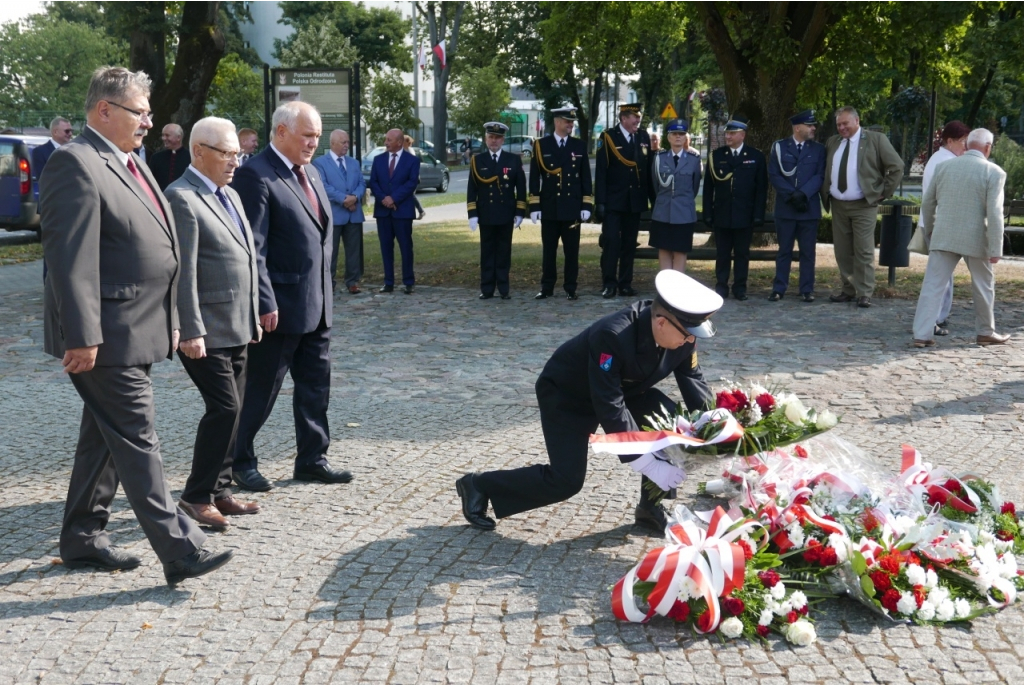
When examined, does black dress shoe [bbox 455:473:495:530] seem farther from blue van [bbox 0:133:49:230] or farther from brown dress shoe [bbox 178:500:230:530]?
blue van [bbox 0:133:49:230]

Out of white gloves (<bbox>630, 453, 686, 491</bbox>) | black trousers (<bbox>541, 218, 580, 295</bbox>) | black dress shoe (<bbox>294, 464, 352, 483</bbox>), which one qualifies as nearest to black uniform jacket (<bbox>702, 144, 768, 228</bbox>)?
black trousers (<bbox>541, 218, 580, 295</bbox>)

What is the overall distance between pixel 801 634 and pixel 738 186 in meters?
9.95

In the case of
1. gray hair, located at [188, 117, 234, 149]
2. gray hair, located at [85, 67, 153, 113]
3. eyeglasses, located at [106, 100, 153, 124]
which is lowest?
gray hair, located at [188, 117, 234, 149]

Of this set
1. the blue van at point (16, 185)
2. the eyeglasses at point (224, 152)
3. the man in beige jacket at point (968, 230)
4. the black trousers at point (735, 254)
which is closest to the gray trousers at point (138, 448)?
the eyeglasses at point (224, 152)

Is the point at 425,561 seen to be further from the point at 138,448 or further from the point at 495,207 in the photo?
the point at 495,207

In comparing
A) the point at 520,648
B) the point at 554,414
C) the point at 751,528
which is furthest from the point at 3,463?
the point at 751,528

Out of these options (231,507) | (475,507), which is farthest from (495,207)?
(475,507)

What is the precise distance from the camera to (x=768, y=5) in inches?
637

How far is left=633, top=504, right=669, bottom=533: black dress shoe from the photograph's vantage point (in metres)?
5.73

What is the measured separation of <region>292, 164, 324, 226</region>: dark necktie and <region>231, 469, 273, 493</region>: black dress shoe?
1494 millimetres

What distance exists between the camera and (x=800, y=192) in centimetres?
1338

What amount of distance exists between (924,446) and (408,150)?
9.20 m

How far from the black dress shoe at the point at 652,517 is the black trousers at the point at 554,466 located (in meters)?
0.07

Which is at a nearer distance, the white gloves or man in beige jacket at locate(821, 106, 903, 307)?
the white gloves
